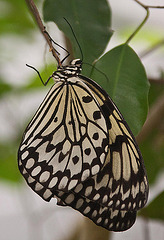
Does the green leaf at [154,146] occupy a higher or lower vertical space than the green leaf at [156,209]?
higher

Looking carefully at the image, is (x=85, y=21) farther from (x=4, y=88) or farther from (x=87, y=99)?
(x=4, y=88)

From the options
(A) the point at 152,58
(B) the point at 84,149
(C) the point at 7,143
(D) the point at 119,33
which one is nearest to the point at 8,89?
(C) the point at 7,143

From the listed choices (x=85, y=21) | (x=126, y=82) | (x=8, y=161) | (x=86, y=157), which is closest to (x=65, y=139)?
(x=86, y=157)

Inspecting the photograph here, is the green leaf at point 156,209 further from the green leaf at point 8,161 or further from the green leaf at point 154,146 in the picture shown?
the green leaf at point 8,161

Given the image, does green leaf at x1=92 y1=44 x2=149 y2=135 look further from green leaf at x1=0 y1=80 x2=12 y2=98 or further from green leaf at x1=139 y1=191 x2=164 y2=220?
green leaf at x1=0 y1=80 x2=12 y2=98

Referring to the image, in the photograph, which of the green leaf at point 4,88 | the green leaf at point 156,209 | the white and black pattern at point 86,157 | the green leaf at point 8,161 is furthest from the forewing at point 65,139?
the green leaf at point 8,161

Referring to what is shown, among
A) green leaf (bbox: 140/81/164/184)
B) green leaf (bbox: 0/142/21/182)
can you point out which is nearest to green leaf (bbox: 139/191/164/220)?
green leaf (bbox: 140/81/164/184)

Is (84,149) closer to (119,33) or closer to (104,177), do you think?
(104,177)
